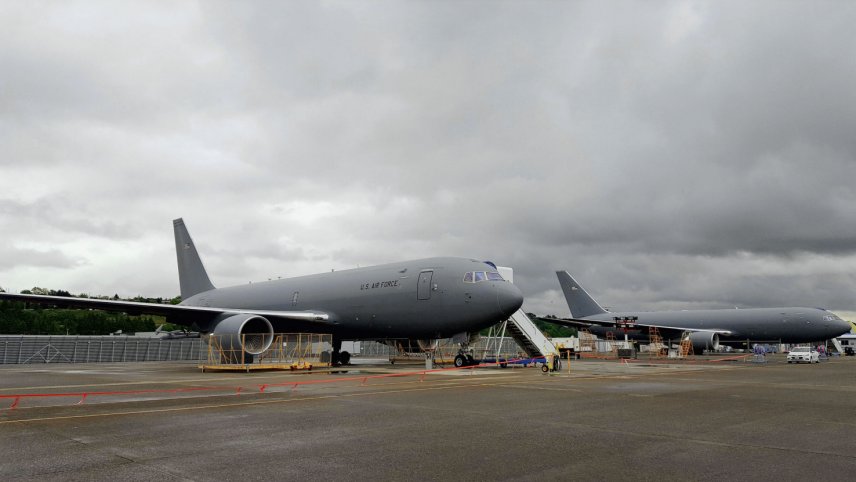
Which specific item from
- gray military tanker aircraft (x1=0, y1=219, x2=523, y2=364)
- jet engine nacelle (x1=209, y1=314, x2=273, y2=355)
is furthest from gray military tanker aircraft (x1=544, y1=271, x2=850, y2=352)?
jet engine nacelle (x1=209, y1=314, x2=273, y2=355)

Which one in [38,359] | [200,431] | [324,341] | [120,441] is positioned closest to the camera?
[120,441]

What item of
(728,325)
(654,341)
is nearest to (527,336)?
(654,341)

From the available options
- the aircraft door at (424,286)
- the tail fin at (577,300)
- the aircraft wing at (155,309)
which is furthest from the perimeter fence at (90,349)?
the tail fin at (577,300)

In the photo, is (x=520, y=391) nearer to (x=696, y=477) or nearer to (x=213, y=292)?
(x=696, y=477)

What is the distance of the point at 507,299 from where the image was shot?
73.3 feet

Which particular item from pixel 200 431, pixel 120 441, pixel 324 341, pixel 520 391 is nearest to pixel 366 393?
pixel 520 391

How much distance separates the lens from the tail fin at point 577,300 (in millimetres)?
63000

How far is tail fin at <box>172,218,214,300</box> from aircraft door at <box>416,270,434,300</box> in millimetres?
20158

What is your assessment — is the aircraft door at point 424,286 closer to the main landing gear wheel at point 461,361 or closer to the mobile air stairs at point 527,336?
the main landing gear wheel at point 461,361

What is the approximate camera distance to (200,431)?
820 centimetres

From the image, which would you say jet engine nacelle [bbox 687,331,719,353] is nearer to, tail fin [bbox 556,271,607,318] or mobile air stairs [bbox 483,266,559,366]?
tail fin [bbox 556,271,607,318]

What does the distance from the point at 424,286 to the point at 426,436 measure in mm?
16263

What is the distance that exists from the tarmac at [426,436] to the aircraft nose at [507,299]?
8.31 metres

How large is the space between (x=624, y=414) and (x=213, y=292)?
103 ft
